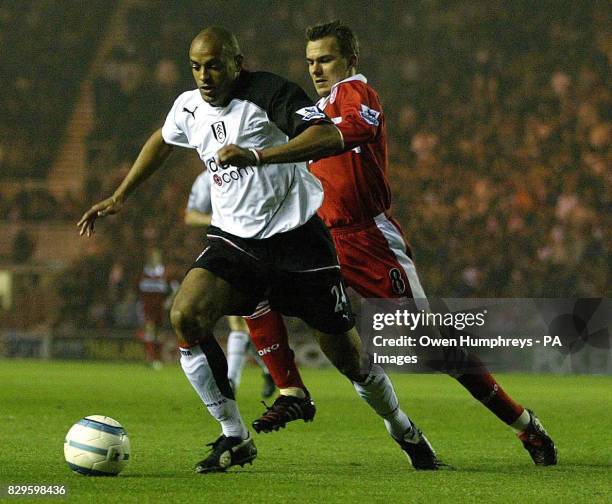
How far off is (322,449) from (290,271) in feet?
5.60

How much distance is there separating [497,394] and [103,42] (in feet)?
65.1

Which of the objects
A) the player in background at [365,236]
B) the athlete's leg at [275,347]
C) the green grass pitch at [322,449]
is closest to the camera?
the green grass pitch at [322,449]

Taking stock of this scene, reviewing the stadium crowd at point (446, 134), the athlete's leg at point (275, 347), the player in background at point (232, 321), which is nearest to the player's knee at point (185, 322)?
the athlete's leg at point (275, 347)

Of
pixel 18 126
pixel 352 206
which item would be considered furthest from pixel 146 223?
pixel 352 206

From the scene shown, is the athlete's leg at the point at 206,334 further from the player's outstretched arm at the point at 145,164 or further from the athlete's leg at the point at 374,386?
the player's outstretched arm at the point at 145,164

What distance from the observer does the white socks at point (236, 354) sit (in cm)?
1003

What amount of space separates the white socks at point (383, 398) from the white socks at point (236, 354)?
4350 mm

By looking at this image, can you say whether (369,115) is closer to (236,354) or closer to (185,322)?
(185,322)

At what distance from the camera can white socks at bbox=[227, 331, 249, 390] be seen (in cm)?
1003

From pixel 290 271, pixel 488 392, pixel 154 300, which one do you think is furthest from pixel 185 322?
pixel 154 300

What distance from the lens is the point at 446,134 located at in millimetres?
19750

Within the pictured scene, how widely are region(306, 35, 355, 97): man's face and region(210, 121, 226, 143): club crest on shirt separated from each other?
914mm

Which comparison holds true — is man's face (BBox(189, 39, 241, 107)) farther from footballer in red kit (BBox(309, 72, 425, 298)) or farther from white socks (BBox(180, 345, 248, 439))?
white socks (BBox(180, 345, 248, 439))

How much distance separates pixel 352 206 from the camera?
5.92m
